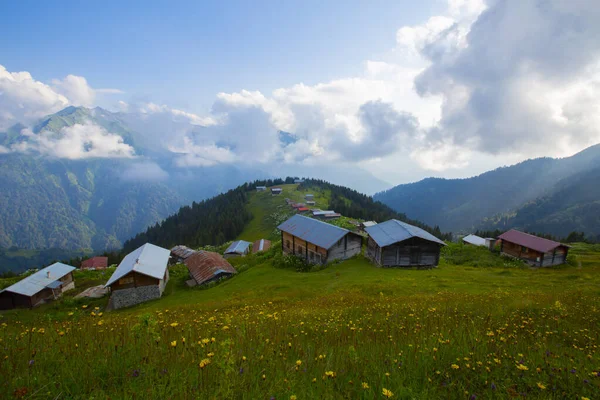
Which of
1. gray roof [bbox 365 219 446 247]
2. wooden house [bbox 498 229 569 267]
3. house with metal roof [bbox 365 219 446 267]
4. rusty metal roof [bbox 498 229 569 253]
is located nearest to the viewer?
gray roof [bbox 365 219 446 247]

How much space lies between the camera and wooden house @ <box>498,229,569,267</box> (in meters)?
46.5

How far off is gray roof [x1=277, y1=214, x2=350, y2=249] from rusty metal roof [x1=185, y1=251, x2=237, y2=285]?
1137 centimetres

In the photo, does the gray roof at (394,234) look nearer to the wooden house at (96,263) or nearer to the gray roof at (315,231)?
the gray roof at (315,231)

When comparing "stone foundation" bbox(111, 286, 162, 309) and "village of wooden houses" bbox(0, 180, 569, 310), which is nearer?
"stone foundation" bbox(111, 286, 162, 309)

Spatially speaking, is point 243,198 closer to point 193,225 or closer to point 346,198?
point 193,225

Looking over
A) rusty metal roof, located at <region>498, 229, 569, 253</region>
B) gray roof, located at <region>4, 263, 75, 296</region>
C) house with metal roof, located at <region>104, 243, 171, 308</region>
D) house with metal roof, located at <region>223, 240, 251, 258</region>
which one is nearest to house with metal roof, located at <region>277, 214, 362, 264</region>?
house with metal roof, located at <region>104, 243, 171, 308</region>

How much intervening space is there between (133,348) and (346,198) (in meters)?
185

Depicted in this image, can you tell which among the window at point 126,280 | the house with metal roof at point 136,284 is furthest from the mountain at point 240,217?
the window at point 126,280

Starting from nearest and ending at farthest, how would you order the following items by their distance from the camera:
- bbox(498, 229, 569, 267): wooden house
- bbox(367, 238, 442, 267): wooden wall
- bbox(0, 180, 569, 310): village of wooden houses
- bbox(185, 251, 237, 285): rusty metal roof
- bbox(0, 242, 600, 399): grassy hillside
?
1. bbox(0, 242, 600, 399): grassy hillside
2. bbox(0, 180, 569, 310): village of wooden houses
3. bbox(367, 238, 442, 267): wooden wall
4. bbox(185, 251, 237, 285): rusty metal roof
5. bbox(498, 229, 569, 267): wooden house

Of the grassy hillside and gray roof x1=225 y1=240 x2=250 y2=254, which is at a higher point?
the grassy hillside

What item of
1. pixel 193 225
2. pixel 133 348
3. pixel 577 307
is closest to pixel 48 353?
pixel 133 348

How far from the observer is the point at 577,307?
11.0 m

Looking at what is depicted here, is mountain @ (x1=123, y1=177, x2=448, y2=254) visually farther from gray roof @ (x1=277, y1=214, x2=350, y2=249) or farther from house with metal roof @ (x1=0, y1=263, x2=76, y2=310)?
house with metal roof @ (x1=0, y1=263, x2=76, y2=310)

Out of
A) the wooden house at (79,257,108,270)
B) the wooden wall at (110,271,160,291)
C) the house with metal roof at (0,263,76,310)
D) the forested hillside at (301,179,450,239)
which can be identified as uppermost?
the forested hillside at (301,179,450,239)
